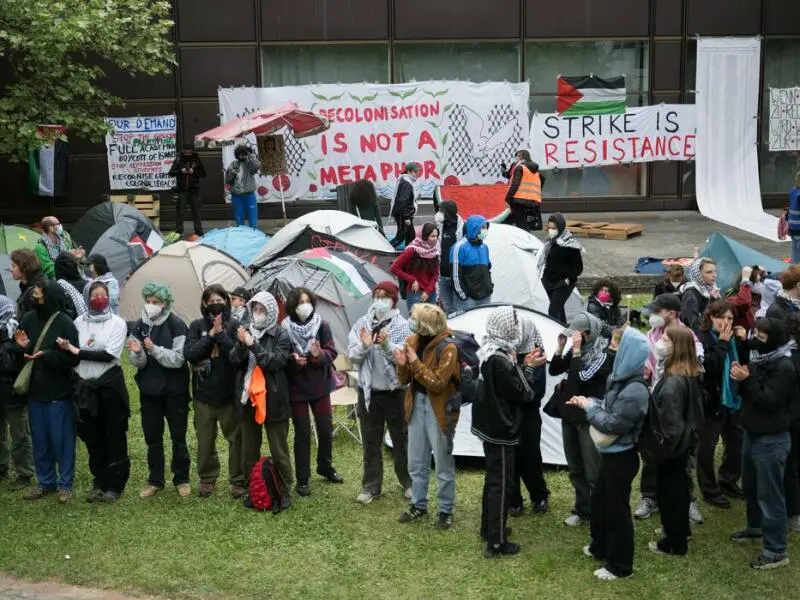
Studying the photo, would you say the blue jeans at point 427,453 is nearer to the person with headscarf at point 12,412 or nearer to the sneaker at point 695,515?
the sneaker at point 695,515

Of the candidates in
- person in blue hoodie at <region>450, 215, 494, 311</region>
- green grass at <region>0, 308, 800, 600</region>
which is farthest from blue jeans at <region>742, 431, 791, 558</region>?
person in blue hoodie at <region>450, 215, 494, 311</region>

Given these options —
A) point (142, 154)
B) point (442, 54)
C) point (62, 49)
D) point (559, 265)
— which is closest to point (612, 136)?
point (442, 54)

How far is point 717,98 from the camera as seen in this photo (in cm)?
2120

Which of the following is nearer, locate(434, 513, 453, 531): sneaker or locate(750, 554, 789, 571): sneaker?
locate(750, 554, 789, 571): sneaker

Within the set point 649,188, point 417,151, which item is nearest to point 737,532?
point 417,151

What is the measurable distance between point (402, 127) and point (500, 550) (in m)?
13.3

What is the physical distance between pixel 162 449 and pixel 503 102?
41.9 ft

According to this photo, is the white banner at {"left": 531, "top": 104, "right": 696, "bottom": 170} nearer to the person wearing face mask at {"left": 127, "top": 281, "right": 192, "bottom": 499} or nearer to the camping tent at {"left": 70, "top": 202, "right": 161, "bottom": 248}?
the camping tent at {"left": 70, "top": 202, "right": 161, "bottom": 248}

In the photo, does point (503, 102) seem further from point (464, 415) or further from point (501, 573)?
point (501, 573)

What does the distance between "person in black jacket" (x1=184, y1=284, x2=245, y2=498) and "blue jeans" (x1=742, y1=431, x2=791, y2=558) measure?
149 inches

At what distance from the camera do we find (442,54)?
21.5 metres

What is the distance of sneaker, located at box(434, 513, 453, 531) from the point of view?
8.12m

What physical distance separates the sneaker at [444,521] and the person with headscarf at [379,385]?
Result: 594 mm

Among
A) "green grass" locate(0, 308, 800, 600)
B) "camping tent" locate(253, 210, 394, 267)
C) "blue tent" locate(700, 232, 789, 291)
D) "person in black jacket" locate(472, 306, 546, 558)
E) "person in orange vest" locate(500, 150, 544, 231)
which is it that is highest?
"person in orange vest" locate(500, 150, 544, 231)
